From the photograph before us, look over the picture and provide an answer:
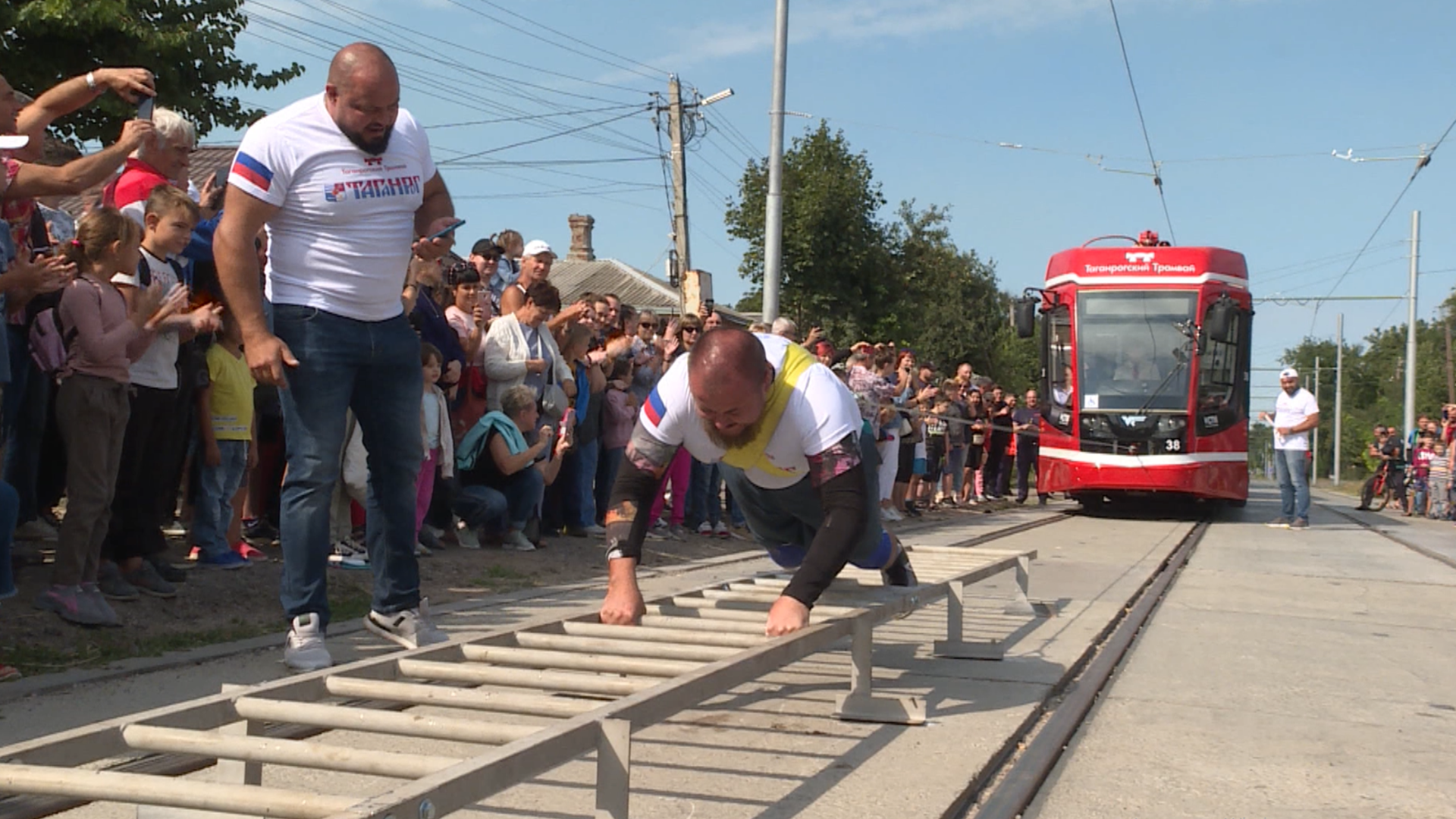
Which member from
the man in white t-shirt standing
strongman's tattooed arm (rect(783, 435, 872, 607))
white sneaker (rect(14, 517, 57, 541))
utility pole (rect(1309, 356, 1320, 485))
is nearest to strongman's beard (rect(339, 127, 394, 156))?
strongman's tattooed arm (rect(783, 435, 872, 607))

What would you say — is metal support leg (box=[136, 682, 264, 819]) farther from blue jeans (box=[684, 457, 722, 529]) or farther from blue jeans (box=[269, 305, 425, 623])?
blue jeans (box=[684, 457, 722, 529])

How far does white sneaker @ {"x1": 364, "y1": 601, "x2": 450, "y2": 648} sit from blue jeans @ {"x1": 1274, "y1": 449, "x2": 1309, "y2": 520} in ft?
49.3

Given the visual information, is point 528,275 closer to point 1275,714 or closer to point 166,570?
point 166,570

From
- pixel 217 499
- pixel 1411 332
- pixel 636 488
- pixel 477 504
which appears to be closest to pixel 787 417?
pixel 636 488

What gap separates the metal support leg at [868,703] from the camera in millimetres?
4746

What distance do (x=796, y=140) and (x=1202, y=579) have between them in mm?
23574

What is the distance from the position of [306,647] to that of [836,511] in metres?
1.95

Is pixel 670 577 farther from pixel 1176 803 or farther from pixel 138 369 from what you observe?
pixel 1176 803

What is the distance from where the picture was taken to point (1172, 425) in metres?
17.5

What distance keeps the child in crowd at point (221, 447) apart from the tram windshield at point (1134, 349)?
12.8 meters

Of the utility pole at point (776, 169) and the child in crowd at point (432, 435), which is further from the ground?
the utility pole at point (776, 169)

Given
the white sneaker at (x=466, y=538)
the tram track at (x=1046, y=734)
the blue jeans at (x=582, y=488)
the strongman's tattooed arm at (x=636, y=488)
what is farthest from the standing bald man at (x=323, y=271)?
the blue jeans at (x=582, y=488)

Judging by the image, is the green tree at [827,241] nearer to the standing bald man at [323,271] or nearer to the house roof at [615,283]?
the house roof at [615,283]

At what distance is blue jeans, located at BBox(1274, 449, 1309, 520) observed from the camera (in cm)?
1803
